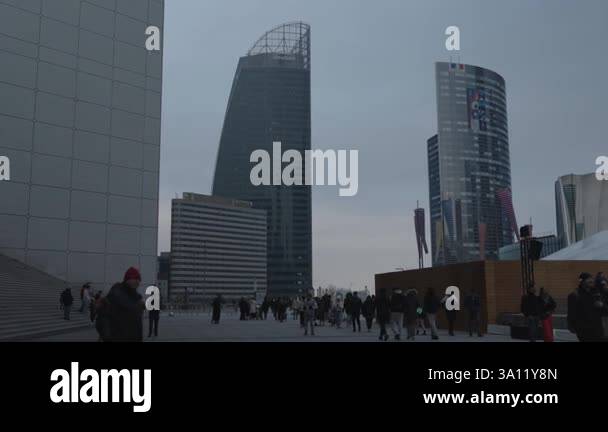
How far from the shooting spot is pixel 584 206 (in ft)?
511

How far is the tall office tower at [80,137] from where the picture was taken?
32.8 metres

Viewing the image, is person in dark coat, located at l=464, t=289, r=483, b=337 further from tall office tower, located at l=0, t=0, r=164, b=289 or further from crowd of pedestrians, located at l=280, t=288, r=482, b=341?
tall office tower, located at l=0, t=0, r=164, b=289

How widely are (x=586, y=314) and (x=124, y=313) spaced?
6617 millimetres

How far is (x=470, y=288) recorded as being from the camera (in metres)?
22.6

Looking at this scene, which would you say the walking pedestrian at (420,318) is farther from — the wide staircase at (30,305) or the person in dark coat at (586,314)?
the wide staircase at (30,305)

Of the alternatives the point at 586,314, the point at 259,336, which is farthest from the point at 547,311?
the point at 259,336

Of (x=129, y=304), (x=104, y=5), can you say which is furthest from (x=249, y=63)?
(x=129, y=304)

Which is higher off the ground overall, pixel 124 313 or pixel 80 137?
pixel 80 137

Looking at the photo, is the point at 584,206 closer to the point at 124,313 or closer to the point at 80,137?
the point at 80,137

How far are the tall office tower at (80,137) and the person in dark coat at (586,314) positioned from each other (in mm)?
31796

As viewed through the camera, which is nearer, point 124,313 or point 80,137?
Result: point 124,313

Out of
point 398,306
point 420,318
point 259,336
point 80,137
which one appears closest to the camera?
point 398,306

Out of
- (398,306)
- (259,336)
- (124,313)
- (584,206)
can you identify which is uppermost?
(584,206)

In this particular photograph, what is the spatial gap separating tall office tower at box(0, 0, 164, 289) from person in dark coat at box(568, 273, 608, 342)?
31.8 meters
